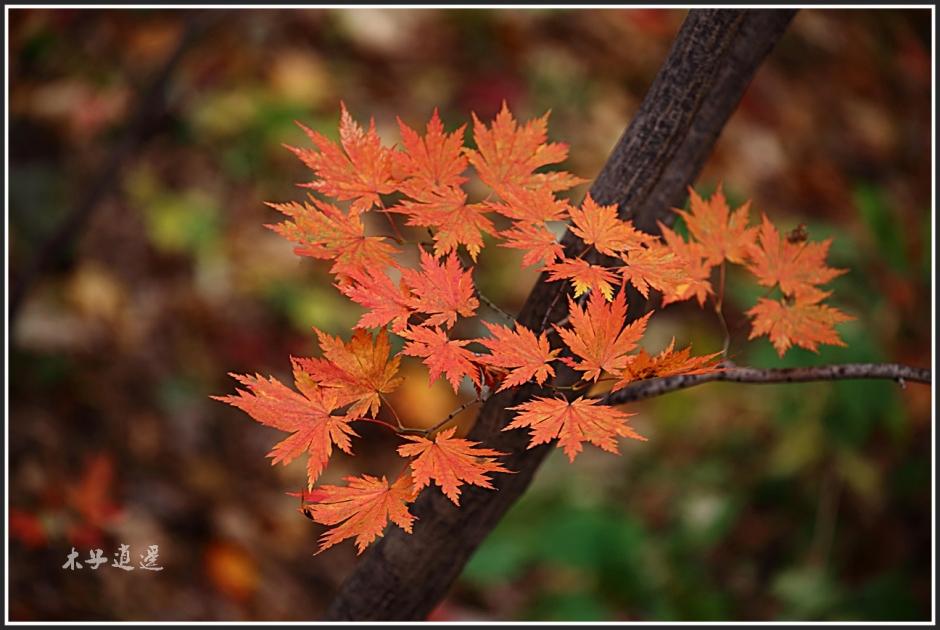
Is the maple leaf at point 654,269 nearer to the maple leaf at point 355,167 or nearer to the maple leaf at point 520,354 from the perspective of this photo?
the maple leaf at point 520,354

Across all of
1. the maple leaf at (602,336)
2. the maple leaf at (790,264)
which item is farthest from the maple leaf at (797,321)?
the maple leaf at (602,336)

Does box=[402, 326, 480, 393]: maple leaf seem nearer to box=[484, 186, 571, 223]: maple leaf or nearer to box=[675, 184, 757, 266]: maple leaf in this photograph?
box=[484, 186, 571, 223]: maple leaf

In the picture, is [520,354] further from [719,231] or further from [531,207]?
[719,231]

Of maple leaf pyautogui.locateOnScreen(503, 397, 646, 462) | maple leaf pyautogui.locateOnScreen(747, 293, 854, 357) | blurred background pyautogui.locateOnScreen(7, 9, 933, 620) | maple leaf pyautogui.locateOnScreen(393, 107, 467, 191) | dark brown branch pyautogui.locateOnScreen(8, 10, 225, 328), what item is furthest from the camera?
blurred background pyautogui.locateOnScreen(7, 9, 933, 620)

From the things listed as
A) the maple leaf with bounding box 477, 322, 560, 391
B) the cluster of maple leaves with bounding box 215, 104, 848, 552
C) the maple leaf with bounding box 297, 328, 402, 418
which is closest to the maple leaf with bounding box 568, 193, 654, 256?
the cluster of maple leaves with bounding box 215, 104, 848, 552

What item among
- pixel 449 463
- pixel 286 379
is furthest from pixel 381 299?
pixel 286 379
